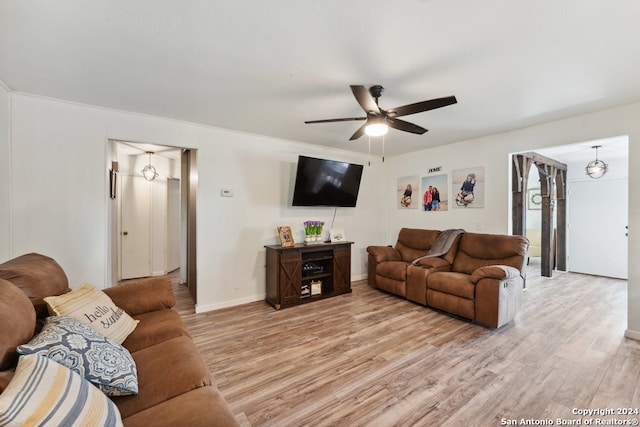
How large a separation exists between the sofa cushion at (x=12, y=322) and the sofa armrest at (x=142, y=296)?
2.73 feet

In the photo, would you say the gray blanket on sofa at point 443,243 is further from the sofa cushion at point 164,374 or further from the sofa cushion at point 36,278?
the sofa cushion at point 36,278

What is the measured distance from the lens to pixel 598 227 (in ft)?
17.8

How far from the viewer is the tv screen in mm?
3895

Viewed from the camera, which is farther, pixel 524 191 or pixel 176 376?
pixel 524 191

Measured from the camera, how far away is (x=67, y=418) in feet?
2.62

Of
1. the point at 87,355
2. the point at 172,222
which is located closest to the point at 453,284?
the point at 87,355

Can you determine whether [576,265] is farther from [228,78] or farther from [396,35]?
[228,78]

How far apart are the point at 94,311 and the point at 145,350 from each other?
407 mm

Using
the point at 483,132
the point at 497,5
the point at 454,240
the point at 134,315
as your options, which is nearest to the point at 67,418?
→ the point at 134,315

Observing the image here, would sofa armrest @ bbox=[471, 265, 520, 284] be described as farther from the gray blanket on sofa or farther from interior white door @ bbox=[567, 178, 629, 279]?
interior white door @ bbox=[567, 178, 629, 279]

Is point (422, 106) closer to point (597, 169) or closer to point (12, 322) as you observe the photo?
point (12, 322)

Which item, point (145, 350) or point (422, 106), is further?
point (422, 106)

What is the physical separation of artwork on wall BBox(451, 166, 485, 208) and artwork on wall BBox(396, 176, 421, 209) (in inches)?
26.0

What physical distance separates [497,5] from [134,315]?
125 inches
